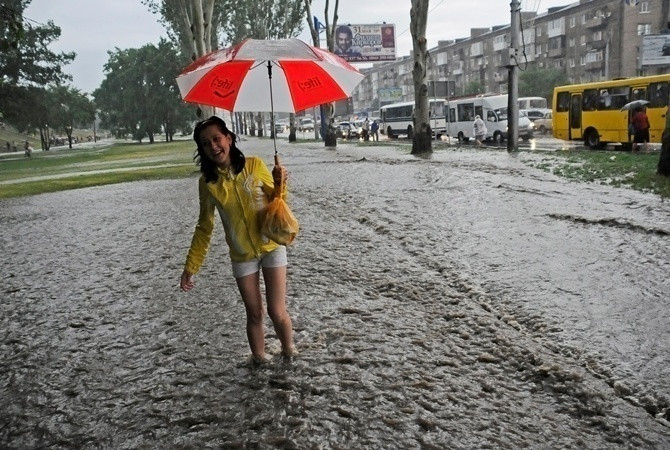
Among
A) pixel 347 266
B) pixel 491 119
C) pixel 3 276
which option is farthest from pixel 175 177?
pixel 491 119

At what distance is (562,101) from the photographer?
26281 mm

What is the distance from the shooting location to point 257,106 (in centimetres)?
438

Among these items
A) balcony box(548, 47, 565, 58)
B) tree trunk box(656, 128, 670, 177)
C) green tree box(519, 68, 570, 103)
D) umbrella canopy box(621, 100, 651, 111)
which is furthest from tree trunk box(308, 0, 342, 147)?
balcony box(548, 47, 565, 58)

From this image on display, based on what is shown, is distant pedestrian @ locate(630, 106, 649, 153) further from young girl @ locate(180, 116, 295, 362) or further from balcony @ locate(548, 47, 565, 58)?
balcony @ locate(548, 47, 565, 58)

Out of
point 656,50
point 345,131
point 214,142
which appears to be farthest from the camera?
point 345,131

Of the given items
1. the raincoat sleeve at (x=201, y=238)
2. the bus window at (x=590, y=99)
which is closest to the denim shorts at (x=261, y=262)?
the raincoat sleeve at (x=201, y=238)

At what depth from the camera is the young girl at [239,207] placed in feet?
11.3

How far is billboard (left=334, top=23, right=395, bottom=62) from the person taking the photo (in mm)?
45219

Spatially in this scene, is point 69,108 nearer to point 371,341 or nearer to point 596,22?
point 596,22

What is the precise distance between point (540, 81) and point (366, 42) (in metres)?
26.6

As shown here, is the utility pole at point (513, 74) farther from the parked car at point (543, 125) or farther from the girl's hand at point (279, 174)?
the girl's hand at point (279, 174)

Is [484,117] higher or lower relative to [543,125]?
higher

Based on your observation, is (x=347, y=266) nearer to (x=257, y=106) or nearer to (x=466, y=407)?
(x=257, y=106)

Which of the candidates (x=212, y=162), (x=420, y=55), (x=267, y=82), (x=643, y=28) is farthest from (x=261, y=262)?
(x=643, y=28)
